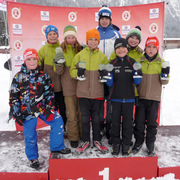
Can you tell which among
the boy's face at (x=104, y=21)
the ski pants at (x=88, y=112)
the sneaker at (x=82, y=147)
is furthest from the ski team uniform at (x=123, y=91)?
the boy's face at (x=104, y=21)

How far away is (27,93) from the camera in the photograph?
89.7 inches

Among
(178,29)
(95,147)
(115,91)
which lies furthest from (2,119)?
(178,29)

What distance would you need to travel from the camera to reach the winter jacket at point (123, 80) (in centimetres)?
226

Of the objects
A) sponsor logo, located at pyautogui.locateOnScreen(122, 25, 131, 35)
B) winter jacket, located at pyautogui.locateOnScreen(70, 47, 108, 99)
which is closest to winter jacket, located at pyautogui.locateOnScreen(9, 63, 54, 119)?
winter jacket, located at pyautogui.locateOnScreen(70, 47, 108, 99)

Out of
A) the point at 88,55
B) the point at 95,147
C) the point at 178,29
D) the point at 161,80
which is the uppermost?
the point at 178,29

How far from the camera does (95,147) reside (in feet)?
8.50

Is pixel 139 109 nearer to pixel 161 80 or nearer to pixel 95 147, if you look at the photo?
pixel 161 80

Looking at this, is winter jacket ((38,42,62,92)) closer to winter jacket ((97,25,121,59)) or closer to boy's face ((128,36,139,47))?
winter jacket ((97,25,121,59))

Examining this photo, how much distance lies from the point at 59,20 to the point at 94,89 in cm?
283

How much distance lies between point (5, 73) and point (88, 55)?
30.9 feet

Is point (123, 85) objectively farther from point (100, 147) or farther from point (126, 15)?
point (126, 15)

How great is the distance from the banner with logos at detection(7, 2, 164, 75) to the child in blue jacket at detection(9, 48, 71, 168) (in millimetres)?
2222

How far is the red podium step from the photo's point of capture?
231cm

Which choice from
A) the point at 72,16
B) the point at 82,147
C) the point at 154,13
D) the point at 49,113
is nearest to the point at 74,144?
the point at 82,147
